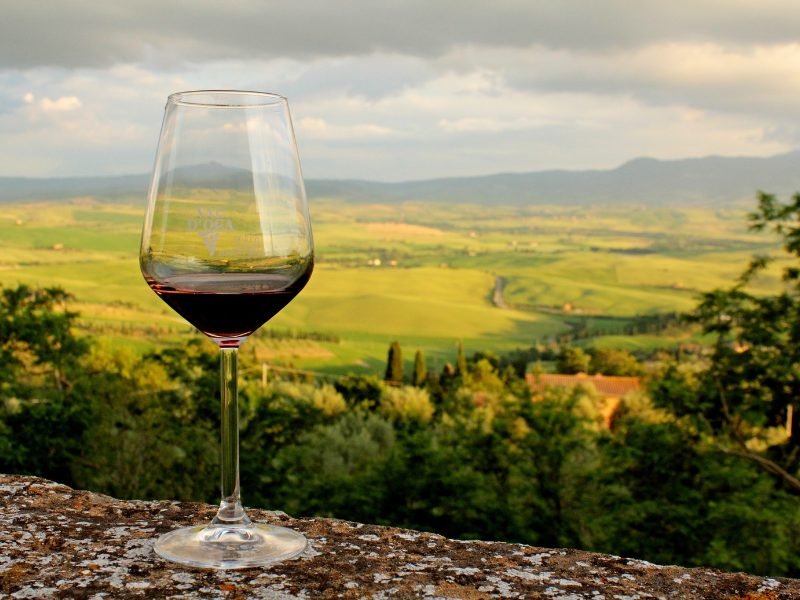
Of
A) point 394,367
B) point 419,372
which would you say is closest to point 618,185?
point 394,367

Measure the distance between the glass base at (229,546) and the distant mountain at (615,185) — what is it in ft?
427

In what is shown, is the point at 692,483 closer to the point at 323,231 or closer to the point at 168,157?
the point at 168,157

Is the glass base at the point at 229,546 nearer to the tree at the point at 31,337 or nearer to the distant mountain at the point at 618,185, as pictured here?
the tree at the point at 31,337

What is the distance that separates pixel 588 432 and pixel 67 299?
45.9 ft

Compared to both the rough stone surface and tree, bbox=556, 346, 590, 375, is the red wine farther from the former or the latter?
tree, bbox=556, 346, 590, 375

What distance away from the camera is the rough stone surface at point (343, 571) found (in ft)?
4.81

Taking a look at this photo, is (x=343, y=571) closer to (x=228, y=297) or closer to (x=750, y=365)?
(x=228, y=297)

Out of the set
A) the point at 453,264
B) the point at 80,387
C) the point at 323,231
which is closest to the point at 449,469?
the point at 80,387

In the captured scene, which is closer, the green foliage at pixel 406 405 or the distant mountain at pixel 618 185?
the green foliage at pixel 406 405

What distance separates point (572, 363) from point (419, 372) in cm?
801

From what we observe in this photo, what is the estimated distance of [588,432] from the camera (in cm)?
2231

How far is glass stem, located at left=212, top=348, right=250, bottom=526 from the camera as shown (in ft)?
5.70

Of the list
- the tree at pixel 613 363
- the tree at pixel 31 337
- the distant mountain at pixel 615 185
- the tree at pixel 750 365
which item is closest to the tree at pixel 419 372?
the tree at pixel 613 363

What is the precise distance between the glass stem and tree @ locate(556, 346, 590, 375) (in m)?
46.3
